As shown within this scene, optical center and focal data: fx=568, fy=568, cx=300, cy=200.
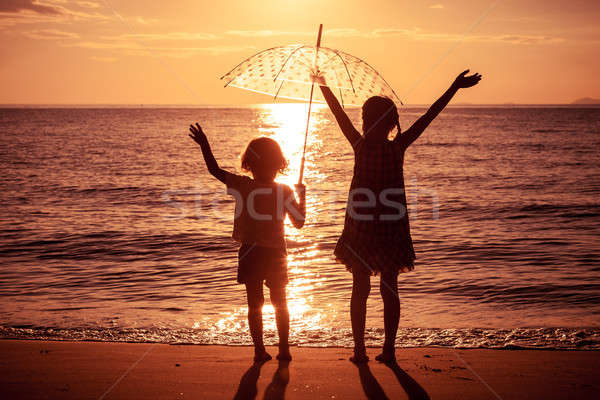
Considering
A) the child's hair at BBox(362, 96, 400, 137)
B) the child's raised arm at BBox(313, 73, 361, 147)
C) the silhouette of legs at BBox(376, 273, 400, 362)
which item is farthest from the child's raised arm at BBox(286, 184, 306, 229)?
the silhouette of legs at BBox(376, 273, 400, 362)

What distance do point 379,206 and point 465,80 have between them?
1175mm

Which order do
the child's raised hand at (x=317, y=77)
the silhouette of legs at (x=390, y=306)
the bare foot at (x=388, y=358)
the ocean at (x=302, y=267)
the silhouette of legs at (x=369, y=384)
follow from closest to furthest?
the silhouette of legs at (x=369, y=384) < the silhouette of legs at (x=390, y=306) < the bare foot at (x=388, y=358) < the child's raised hand at (x=317, y=77) < the ocean at (x=302, y=267)

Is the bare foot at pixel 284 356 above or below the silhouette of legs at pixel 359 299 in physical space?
below

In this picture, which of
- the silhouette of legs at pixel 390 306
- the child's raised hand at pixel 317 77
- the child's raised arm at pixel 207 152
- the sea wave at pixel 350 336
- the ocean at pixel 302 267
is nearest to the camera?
the child's raised arm at pixel 207 152

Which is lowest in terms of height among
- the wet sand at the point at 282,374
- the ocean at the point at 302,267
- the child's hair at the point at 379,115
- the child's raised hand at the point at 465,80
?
the ocean at the point at 302,267

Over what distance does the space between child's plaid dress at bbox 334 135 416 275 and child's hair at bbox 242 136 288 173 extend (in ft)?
2.00

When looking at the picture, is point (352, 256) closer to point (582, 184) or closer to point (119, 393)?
point (119, 393)

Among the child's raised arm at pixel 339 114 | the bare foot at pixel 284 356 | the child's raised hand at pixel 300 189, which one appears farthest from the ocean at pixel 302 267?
the child's raised arm at pixel 339 114

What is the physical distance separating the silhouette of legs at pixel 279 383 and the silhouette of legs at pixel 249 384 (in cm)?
10

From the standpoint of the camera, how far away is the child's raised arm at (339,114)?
170 inches

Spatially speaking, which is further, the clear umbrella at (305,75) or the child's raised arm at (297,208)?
the clear umbrella at (305,75)

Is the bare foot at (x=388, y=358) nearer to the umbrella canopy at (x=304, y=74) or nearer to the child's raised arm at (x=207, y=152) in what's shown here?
the child's raised arm at (x=207, y=152)

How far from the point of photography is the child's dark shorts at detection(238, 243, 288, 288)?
14.4 feet

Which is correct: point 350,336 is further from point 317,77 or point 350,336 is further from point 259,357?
point 317,77
